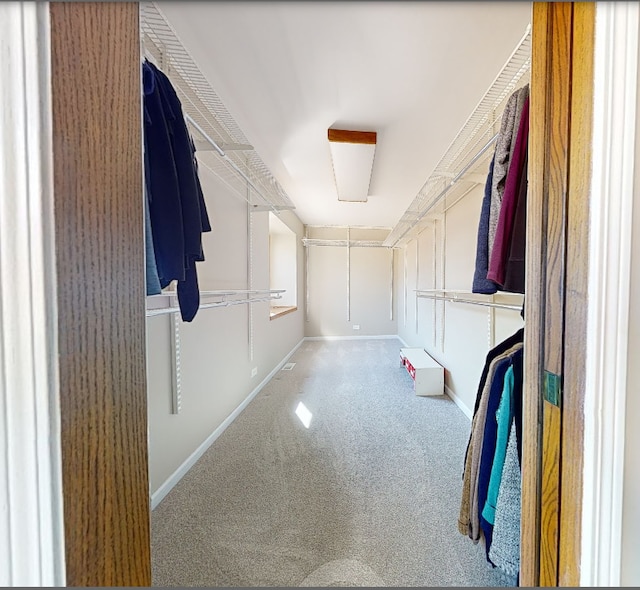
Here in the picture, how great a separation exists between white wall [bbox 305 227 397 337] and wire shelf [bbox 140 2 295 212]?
309 cm

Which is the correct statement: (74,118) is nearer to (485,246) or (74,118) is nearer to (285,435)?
(485,246)

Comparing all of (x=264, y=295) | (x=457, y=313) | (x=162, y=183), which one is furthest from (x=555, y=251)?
(x=264, y=295)

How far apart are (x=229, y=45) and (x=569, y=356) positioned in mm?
1680

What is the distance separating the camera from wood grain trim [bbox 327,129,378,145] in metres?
1.84

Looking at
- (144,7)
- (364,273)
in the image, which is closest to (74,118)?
(144,7)

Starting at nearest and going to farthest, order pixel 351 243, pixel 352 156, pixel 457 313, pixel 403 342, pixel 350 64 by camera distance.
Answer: pixel 350 64 → pixel 352 156 → pixel 457 313 → pixel 403 342 → pixel 351 243

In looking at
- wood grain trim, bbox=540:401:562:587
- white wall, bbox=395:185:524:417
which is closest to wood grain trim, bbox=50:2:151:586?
wood grain trim, bbox=540:401:562:587

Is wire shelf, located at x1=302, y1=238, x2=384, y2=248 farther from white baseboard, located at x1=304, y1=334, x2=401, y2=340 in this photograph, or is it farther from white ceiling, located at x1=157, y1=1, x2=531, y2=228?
white ceiling, located at x1=157, y1=1, x2=531, y2=228

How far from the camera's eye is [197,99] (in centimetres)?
148

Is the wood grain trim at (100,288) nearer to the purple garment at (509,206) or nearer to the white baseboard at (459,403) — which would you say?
the purple garment at (509,206)

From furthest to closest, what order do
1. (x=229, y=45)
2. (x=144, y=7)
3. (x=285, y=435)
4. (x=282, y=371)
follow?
1. (x=282, y=371)
2. (x=285, y=435)
3. (x=229, y=45)
4. (x=144, y=7)

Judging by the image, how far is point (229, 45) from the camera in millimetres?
1182

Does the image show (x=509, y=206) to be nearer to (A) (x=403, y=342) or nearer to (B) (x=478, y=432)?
(B) (x=478, y=432)

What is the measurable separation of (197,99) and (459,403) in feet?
9.83
